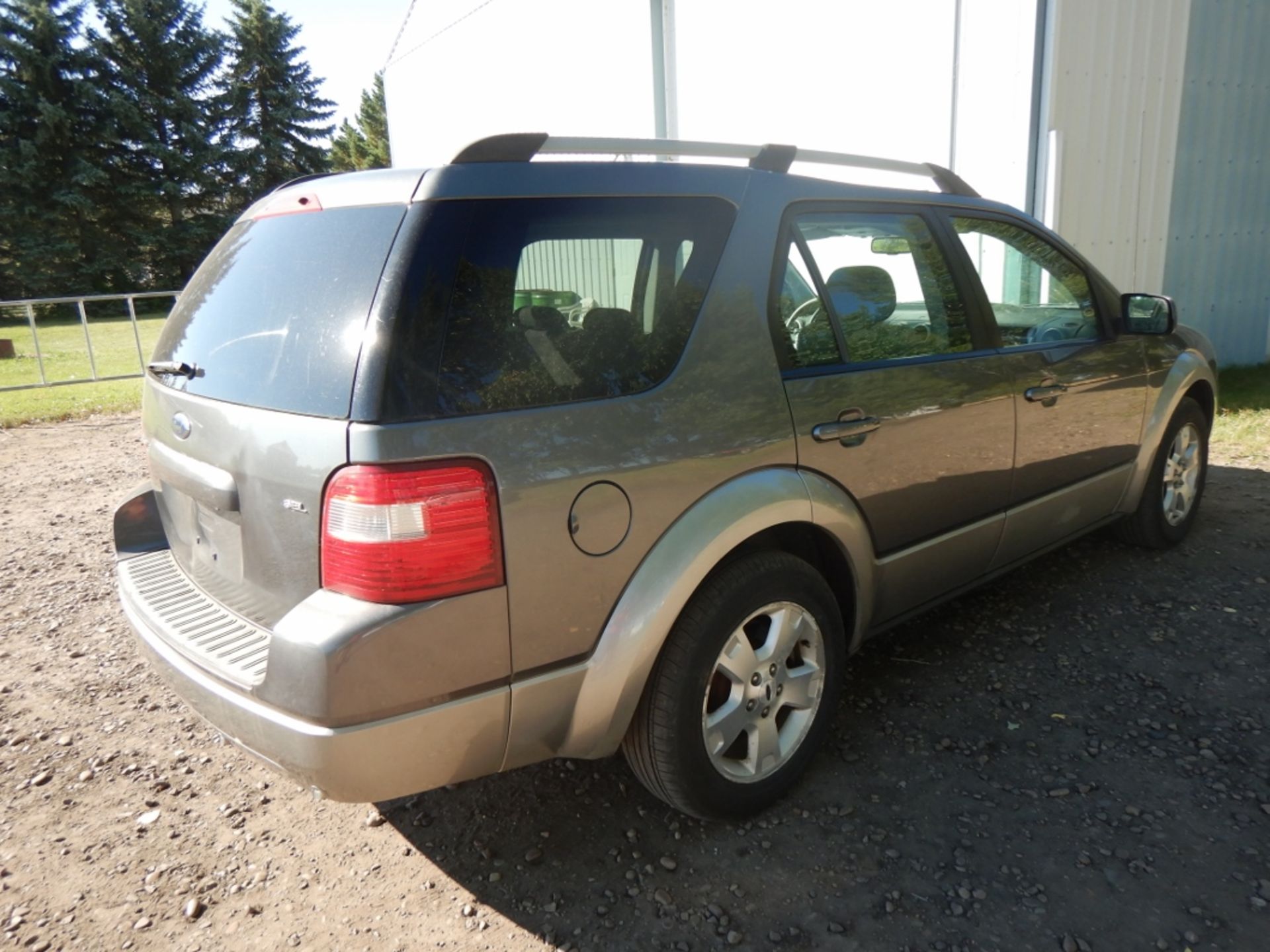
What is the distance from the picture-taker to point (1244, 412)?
7492mm

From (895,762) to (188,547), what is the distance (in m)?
2.27

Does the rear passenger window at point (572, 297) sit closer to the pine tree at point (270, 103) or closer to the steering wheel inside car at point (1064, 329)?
the steering wheel inside car at point (1064, 329)

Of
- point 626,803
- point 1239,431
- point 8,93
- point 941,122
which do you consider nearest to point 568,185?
point 626,803

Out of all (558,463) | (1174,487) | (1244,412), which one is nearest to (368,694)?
(558,463)

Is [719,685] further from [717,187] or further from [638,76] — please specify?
[638,76]

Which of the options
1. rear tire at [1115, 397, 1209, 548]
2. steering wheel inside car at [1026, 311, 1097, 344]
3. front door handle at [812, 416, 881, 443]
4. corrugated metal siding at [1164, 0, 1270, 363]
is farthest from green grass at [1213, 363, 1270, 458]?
front door handle at [812, 416, 881, 443]

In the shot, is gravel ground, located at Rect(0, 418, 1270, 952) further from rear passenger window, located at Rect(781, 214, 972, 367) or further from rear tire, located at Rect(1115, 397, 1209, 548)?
rear passenger window, located at Rect(781, 214, 972, 367)

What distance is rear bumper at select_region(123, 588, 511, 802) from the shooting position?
1.85 m

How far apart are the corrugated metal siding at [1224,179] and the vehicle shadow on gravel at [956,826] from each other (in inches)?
243

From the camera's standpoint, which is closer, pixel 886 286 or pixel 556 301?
pixel 556 301

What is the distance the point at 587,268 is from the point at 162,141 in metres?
43.1

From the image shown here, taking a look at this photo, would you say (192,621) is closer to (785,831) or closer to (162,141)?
(785,831)

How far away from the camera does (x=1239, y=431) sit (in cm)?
692

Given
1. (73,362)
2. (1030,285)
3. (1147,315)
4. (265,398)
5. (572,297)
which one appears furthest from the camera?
(73,362)
